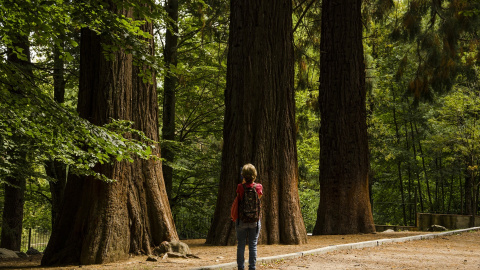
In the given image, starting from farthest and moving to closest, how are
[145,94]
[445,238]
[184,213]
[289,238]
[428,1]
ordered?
[184,213] < [428,1] < [445,238] < [289,238] < [145,94]

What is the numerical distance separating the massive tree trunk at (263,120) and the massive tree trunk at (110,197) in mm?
2173

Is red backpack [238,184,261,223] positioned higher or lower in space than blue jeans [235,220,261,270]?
higher

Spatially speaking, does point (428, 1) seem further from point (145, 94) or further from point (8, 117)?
point (8, 117)

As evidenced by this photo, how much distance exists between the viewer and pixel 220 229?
10109 mm

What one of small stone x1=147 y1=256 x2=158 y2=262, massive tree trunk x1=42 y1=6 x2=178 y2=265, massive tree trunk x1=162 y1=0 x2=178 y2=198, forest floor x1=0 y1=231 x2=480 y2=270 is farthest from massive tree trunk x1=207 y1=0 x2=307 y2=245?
massive tree trunk x1=162 y1=0 x2=178 y2=198

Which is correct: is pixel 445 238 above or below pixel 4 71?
below

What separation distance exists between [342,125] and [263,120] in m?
4.10

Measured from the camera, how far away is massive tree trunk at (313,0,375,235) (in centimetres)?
1314

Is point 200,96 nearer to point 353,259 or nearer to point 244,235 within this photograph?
point 353,259

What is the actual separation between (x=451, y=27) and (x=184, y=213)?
11.2 metres

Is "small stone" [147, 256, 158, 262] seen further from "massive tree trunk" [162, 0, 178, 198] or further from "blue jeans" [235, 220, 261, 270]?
"massive tree trunk" [162, 0, 178, 198]

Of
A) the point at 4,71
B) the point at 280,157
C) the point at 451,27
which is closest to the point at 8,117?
the point at 4,71

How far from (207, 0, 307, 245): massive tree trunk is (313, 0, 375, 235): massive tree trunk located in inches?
124

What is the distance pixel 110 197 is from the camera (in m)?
7.71
